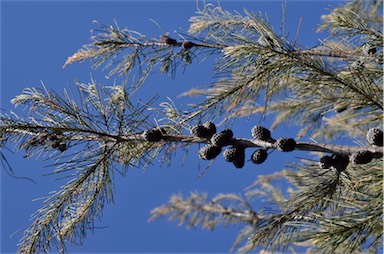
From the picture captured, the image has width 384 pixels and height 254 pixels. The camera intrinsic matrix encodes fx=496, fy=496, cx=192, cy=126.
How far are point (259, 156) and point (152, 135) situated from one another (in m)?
0.39

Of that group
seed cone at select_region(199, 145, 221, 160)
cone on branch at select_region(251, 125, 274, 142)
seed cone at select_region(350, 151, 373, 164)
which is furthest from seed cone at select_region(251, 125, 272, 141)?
seed cone at select_region(350, 151, 373, 164)

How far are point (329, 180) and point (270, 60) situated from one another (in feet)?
1.77

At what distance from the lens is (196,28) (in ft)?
9.49

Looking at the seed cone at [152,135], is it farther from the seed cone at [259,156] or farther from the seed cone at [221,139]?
the seed cone at [259,156]

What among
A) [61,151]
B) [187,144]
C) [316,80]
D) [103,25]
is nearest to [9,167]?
[61,151]

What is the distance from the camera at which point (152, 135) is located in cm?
178

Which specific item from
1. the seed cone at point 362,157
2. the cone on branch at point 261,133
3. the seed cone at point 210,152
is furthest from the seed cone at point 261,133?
the seed cone at point 362,157

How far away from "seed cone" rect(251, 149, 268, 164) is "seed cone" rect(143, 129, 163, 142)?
0.35 m

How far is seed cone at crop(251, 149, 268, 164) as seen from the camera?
5.59 feet

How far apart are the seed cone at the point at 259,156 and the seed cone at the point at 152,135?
350 millimetres

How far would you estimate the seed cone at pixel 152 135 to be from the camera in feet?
5.83

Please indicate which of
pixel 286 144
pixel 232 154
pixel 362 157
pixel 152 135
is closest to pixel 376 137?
pixel 362 157

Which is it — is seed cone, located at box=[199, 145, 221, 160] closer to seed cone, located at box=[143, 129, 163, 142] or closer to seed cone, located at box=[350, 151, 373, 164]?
seed cone, located at box=[143, 129, 163, 142]

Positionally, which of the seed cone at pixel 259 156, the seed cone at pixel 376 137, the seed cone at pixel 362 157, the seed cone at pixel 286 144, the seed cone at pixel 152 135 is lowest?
the seed cone at pixel 362 157
